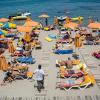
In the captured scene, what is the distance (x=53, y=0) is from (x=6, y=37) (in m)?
61.9

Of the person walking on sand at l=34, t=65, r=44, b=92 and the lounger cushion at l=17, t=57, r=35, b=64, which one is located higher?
the person walking on sand at l=34, t=65, r=44, b=92

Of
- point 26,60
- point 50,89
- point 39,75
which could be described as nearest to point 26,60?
point 26,60

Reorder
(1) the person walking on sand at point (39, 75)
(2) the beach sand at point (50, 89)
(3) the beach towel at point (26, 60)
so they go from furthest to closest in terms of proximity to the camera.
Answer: (3) the beach towel at point (26, 60) < (1) the person walking on sand at point (39, 75) < (2) the beach sand at point (50, 89)

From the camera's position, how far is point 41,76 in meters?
16.1

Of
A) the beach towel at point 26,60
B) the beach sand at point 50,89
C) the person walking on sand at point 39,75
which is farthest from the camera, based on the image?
the beach towel at point 26,60

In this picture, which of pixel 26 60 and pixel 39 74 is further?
pixel 26 60

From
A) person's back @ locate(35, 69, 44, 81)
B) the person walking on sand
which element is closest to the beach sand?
the person walking on sand

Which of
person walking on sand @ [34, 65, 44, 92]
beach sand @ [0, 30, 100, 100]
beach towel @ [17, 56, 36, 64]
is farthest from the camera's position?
beach towel @ [17, 56, 36, 64]

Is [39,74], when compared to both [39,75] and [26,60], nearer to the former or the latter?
[39,75]

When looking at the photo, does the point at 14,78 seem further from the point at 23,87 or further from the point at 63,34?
the point at 63,34

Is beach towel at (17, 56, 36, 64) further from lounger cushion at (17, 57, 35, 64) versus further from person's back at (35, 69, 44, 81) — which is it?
person's back at (35, 69, 44, 81)

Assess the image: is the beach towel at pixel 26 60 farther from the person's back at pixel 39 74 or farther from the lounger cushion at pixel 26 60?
the person's back at pixel 39 74

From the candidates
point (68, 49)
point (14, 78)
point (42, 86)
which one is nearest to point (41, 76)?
point (42, 86)

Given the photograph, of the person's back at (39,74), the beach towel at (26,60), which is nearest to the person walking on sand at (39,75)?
the person's back at (39,74)
